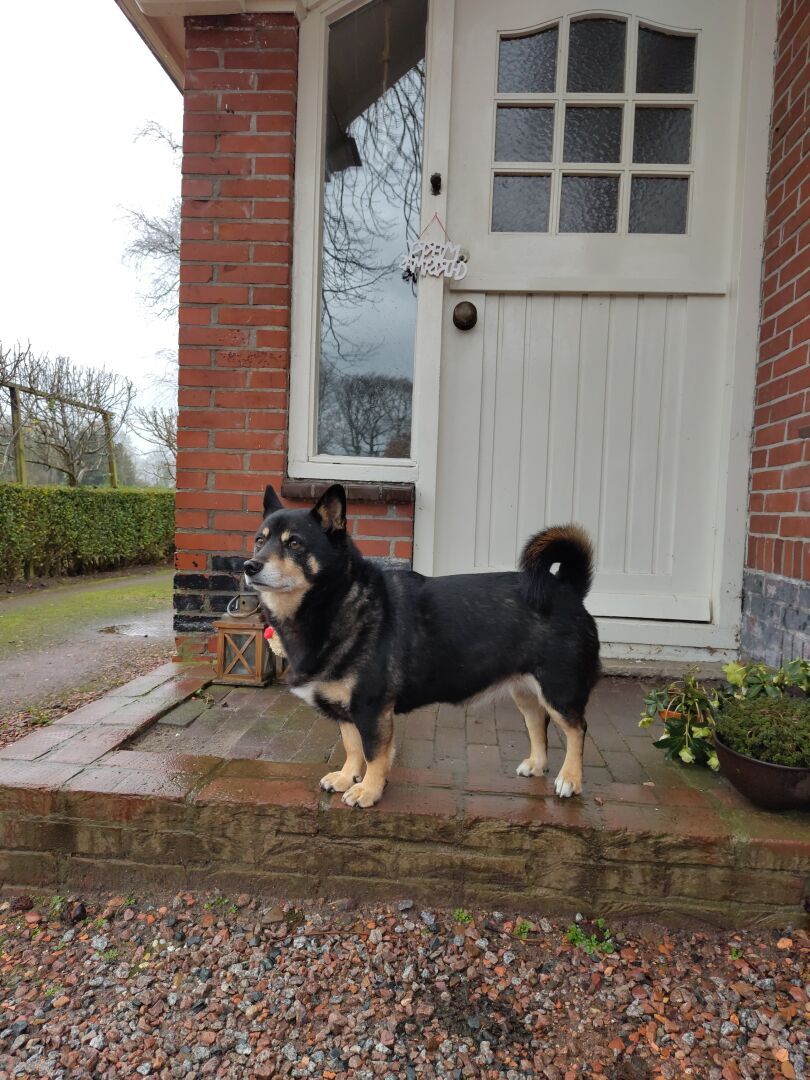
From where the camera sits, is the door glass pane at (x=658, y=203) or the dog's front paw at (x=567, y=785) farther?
the door glass pane at (x=658, y=203)

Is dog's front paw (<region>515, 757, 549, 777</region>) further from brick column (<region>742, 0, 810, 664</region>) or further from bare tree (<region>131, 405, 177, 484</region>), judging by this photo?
bare tree (<region>131, 405, 177, 484</region>)

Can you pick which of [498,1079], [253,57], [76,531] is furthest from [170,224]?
[498,1079]

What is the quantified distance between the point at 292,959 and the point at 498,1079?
0.63m

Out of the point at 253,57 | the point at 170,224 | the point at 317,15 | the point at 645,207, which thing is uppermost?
the point at 170,224

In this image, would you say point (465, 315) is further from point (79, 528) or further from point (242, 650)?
point (79, 528)

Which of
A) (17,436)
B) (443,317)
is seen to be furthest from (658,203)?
(17,436)

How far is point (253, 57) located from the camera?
127 inches

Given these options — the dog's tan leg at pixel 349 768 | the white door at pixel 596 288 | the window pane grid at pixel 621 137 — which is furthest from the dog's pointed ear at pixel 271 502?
the window pane grid at pixel 621 137

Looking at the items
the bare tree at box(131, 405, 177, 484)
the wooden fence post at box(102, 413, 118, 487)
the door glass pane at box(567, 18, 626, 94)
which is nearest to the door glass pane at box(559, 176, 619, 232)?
the door glass pane at box(567, 18, 626, 94)

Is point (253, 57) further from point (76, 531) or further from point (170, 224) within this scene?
point (170, 224)

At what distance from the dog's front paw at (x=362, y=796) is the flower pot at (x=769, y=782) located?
117 cm

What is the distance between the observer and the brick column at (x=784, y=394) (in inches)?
109

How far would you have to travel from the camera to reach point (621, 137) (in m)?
3.35

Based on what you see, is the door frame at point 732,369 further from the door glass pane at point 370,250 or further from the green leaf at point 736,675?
the green leaf at point 736,675
